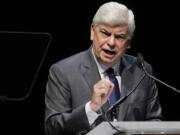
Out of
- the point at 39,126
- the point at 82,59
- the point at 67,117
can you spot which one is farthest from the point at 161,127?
the point at 39,126

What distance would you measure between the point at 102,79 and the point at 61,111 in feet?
0.95

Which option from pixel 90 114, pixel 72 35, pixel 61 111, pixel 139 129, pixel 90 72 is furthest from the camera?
pixel 72 35

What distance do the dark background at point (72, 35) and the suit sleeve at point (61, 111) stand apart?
1.47ft

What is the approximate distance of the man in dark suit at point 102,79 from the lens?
6.40 ft

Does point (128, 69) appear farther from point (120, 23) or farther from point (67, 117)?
point (67, 117)

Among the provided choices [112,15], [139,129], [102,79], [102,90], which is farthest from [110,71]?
[139,129]

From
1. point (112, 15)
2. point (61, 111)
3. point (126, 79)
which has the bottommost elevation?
point (61, 111)

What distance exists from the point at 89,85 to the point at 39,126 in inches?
24.1

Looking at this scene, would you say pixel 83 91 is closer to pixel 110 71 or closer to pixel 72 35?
pixel 110 71

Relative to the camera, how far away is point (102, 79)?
2.04m

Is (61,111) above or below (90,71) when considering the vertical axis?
below

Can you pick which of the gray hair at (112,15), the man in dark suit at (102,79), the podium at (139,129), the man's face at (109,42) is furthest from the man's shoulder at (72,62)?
the podium at (139,129)

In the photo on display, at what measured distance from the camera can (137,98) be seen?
2070mm

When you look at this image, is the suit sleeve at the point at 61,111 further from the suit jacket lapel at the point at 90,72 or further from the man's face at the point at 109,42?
the man's face at the point at 109,42
